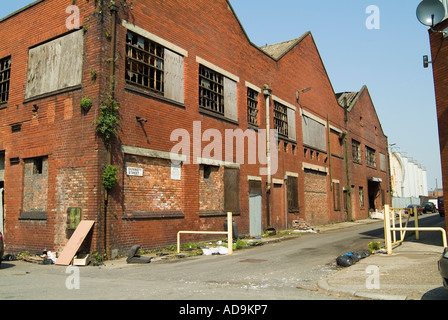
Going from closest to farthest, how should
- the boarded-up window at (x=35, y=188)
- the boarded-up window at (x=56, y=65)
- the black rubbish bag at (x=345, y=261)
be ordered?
1. the black rubbish bag at (x=345, y=261)
2. the boarded-up window at (x=56, y=65)
3. the boarded-up window at (x=35, y=188)

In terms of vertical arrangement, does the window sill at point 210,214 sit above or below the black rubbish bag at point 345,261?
above

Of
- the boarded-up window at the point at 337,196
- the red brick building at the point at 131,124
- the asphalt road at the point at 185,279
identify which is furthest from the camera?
the boarded-up window at the point at 337,196

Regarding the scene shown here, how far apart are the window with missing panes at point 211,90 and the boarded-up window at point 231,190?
9.37 feet

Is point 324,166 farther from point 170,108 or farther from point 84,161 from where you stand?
point 84,161

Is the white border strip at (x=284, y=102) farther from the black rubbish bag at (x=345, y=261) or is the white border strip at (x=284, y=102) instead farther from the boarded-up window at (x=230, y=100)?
the black rubbish bag at (x=345, y=261)

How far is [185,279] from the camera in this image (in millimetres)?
8047

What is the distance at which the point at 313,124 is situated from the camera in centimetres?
2750

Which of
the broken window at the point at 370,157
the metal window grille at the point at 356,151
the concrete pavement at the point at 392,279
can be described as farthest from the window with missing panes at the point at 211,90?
the broken window at the point at 370,157

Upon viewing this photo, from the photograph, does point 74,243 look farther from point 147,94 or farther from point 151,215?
point 147,94

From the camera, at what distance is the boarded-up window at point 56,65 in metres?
12.8

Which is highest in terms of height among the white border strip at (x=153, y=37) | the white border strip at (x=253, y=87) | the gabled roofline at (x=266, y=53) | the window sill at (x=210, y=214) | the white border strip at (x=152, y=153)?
the gabled roofline at (x=266, y=53)

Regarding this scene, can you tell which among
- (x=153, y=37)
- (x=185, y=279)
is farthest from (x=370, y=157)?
(x=185, y=279)

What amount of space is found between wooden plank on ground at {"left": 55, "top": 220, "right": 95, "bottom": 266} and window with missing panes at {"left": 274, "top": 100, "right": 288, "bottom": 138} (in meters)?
13.6
